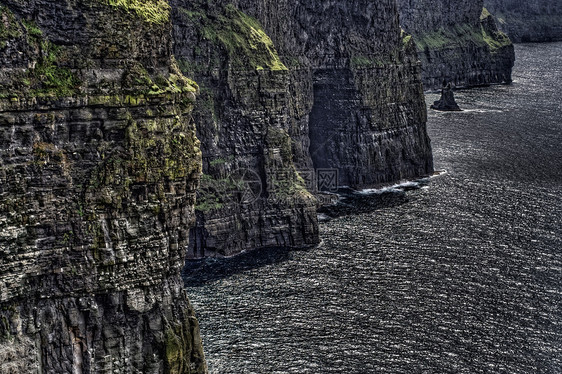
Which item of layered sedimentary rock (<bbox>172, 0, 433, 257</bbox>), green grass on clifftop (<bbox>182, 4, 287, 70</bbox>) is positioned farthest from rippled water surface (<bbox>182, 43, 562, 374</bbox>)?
green grass on clifftop (<bbox>182, 4, 287, 70</bbox>)

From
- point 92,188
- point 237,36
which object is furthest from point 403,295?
point 92,188

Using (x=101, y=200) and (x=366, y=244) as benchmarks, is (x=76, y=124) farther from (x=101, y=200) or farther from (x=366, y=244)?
(x=366, y=244)

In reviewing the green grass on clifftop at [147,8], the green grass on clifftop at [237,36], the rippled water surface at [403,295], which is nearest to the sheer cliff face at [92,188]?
the green grass on clifftop at [147,8]

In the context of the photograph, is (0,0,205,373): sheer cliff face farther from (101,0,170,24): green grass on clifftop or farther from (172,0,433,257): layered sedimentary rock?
(172,0,433,257): layered sedimentary rock

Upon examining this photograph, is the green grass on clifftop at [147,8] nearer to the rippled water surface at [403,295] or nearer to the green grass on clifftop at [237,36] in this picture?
the rippled water surface at [403,295]

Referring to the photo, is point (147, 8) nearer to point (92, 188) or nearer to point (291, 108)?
point (92, 188)

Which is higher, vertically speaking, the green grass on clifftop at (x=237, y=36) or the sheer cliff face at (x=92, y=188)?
the green grass on clifftop at (x=237, y=36)

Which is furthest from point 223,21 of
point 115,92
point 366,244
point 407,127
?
point 115,92
